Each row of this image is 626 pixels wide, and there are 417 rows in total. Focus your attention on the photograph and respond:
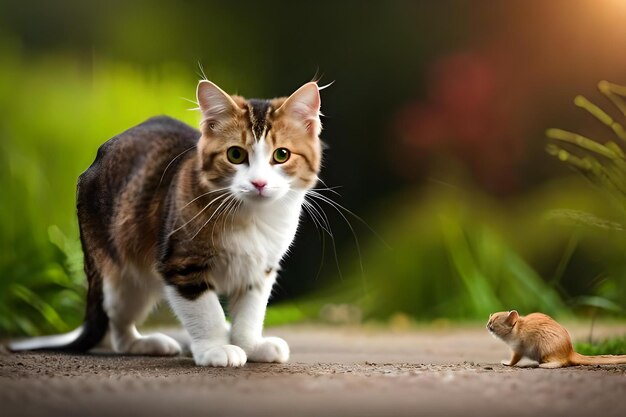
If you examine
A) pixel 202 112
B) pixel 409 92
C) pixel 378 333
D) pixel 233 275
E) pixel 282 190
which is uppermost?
pixel 409 92

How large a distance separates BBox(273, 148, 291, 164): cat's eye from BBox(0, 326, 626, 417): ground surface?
53cm

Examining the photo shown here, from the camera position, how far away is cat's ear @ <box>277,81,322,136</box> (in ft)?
6.78

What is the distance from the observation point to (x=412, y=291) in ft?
12.4

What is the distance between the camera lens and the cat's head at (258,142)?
1.99 m

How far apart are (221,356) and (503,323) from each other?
0.74 meters

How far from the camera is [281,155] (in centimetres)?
205

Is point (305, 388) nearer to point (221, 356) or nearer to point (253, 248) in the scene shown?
point (221, 356)

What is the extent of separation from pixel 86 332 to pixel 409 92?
2081 mm

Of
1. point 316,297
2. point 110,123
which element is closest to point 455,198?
point 316,297

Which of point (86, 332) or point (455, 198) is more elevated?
point (455, 198)

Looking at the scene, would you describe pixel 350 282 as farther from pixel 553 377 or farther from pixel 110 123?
pixel 553 377

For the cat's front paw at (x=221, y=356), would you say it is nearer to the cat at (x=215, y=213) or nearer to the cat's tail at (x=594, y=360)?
the cat at (x=215, y=213)

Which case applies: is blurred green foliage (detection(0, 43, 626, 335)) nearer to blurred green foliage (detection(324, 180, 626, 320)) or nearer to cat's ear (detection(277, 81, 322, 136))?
blurred green foliage (detection(324, 180, 626, 320))

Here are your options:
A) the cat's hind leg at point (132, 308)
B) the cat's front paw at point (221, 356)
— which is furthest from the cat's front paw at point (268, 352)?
the cat's hind leg at point (132, 308)
